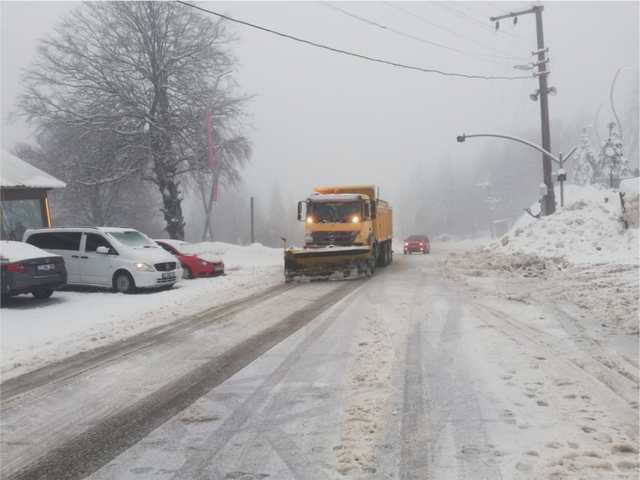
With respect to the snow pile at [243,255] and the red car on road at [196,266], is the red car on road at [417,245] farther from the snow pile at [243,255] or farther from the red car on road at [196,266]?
the red car on road at [196,266]

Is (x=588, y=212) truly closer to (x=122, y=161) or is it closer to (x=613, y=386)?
(x=613, y=386)

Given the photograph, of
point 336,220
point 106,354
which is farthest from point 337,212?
point 106,354

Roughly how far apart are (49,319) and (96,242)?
4343mm

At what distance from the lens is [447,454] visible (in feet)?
12.0

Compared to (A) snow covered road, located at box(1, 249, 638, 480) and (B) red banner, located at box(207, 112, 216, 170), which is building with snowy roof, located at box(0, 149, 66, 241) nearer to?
(B) red banner, located at box(207, 112, 216, 170)

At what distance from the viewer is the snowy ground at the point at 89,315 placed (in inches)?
301

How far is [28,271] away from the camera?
11.6 meters

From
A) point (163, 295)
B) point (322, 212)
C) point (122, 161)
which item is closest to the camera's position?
point (163, 295)

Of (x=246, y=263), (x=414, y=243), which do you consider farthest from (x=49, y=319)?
(x=414, y=243)

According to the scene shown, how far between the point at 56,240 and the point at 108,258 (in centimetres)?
189

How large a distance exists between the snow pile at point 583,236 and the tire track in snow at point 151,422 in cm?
1075

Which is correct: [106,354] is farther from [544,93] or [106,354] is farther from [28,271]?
[544,93]

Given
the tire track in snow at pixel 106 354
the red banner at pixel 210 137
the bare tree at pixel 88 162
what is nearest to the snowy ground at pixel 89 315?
the tire track in snow at pixel 106 354

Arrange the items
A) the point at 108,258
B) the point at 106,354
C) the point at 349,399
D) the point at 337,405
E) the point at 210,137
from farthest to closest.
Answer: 1. the point at 210,137
2. the point at 108,258
3. the point at 106,354
4. the point at 349,399
5. the point at 337,405
